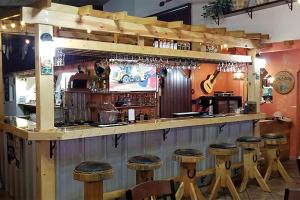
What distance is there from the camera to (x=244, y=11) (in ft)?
21.5

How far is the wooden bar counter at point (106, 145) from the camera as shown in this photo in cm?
363

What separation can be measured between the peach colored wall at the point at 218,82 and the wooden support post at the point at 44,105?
5.32m

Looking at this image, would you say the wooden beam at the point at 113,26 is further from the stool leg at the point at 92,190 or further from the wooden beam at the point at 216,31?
the stool leg at the point at 92,190

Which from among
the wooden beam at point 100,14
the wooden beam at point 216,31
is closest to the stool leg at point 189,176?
the wooden beam at point 100,14

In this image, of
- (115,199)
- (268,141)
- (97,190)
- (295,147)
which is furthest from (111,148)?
(295,147)

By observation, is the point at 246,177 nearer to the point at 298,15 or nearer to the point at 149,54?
the point at 149,54

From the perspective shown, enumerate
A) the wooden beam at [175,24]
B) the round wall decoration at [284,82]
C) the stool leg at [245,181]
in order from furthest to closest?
the round wall decoration at [284,82] → the stool leg at [245,181] → the wooden beam at [175,24]

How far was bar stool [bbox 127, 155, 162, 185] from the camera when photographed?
11.7 feet

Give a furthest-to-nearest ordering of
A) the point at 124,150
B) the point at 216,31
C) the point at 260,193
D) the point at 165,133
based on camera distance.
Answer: the point at 216,31
the point at 260,193
the point at 165,133
the point at 124,150

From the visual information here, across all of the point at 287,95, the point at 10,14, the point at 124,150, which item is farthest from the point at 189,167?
the point at 287,95

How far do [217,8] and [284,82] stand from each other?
2.19 m

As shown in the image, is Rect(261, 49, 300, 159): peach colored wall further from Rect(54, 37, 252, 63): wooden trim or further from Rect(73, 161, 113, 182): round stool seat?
Rect(73, 161, 113, 182): round stool seat

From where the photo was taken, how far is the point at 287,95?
7098 mm

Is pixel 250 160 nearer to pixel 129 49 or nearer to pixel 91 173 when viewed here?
pixel 129 49
